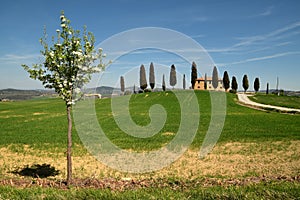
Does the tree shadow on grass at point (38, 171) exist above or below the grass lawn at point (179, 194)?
below

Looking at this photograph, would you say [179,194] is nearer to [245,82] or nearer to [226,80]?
[226,80]

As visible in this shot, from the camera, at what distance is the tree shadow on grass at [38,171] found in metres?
11.0

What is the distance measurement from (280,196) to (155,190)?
3.14 m

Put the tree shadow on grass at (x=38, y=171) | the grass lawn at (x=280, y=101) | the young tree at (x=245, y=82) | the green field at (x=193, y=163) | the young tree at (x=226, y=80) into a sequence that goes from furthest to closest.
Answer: the young tree at (x=226, y=80)
the young tree at (x=245, y=82)
the grass lawn at (x=280, y=101)
the tree shadow on grass at (x=38, y=171)
the green field at (x=193, y=163)

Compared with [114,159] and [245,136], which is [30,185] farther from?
[245,136]

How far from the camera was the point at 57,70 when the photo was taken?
8289 millimetres

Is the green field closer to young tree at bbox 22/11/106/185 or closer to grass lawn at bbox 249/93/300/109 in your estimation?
young tree at bbox 22/11/106/185

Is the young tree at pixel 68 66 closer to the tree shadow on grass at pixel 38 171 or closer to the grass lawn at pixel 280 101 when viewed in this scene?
the tree shadow on grass at pixel 38 171

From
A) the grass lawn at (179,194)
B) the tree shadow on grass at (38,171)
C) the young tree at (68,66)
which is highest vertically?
the young tree at (68,66)

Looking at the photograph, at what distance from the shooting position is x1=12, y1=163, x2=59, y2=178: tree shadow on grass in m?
11.0

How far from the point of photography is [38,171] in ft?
37.4

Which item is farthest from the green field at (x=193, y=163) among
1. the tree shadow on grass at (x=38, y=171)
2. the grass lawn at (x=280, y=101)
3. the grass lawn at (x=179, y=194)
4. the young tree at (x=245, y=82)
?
the young tree at (x=245, y=82)

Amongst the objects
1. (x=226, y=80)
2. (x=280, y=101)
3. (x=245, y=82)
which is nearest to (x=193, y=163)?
(x=280, y=101)

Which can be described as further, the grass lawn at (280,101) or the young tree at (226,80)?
the young tree at (226,80)
